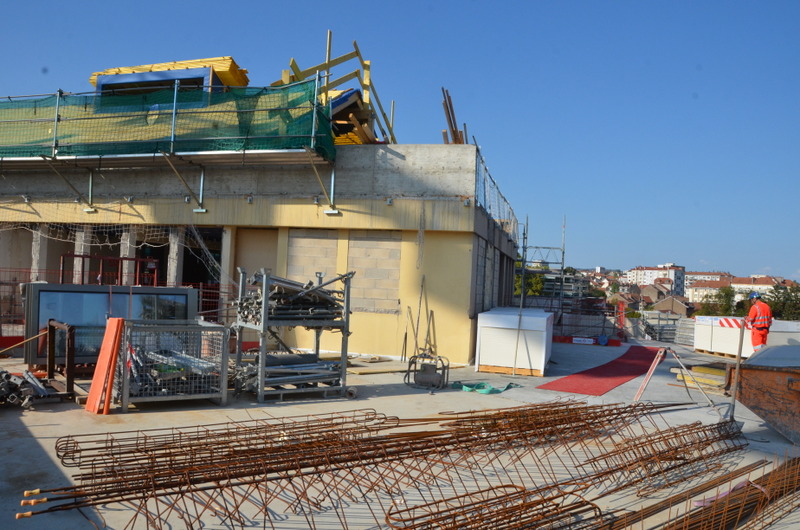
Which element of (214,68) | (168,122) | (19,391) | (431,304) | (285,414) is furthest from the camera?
(214,68)

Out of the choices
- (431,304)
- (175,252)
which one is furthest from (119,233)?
(431,304)

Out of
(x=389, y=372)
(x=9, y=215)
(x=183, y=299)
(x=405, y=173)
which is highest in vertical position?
(x=405, y=173)

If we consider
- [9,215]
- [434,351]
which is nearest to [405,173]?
[434,351]

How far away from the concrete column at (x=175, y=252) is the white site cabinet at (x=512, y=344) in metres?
10.2

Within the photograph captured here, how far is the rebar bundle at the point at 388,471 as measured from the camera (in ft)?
15.1

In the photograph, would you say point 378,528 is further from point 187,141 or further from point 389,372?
point 187,141

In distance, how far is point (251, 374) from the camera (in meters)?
9.95

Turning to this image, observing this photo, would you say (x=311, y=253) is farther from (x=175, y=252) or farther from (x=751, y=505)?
(x=751, y=505)

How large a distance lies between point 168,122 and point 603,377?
1485cm

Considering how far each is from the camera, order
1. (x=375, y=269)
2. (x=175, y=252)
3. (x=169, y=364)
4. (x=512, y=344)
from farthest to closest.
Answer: (x=175, y=252)
(x=375, y=269)
(x=512, y=344)
(x=169, y=364)

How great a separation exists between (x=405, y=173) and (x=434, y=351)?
17.1ft

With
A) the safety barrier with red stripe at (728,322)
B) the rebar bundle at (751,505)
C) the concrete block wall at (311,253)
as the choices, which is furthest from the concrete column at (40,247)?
the safety barrier with red stripe at (728,322)

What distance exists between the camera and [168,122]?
1742 cm

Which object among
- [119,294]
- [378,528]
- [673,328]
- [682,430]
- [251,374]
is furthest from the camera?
[673,328]
